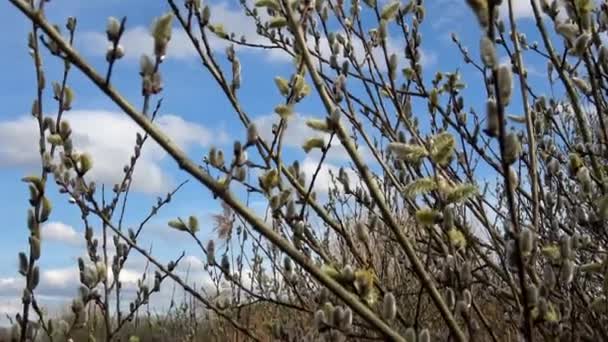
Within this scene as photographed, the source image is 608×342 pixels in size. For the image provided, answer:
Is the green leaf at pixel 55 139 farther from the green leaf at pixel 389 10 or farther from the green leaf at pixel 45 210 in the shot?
the green leaf at pixel 389 10

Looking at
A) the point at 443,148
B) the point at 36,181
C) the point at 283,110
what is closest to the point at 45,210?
the point at 36,181

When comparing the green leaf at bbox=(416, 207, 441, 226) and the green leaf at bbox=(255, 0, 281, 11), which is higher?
the green leaf at bbox=(255, 0, 281, 11)

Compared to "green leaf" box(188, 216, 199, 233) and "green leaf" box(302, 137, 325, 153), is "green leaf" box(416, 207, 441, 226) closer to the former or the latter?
"green leaf" box(302, 137, 325, 153)

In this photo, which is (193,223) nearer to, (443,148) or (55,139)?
(55,139)

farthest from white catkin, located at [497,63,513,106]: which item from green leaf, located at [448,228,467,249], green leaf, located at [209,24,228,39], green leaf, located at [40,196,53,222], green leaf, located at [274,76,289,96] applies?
green leaf, located at [209,24,228,39]

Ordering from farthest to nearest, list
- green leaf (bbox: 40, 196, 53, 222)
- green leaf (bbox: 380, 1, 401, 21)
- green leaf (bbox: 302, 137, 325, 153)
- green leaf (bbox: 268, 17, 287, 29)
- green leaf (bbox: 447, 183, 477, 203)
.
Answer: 1. green leaf (bbox: 380, 1, 401, 21)
2. green leaf (bbox: 268, 17, 287, 29)
3. green leaf (bbox: 302, 137, 325, 153)
4. green leaf (bbox: 40, 196, 53, 222)
5. green leaf (bbox: 447, 183, 477, 203)

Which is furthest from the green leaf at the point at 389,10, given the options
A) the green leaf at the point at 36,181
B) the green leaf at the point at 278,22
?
the green leaf at the point at 36,181

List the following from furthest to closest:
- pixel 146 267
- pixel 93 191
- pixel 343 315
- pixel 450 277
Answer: pixel 146 267 → pixel 93 191 → pixel 450 277 → pixel 343 315

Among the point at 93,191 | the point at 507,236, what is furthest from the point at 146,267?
the point at 507,236

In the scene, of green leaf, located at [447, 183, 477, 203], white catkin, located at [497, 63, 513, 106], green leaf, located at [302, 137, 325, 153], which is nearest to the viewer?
white catkin, located at [497, 63, 513, 106]

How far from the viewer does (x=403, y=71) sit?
2814 mm

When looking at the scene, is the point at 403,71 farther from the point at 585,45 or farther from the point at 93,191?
the point at 93,191

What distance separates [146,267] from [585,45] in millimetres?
2819

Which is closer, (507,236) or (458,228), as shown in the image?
(507,236)
